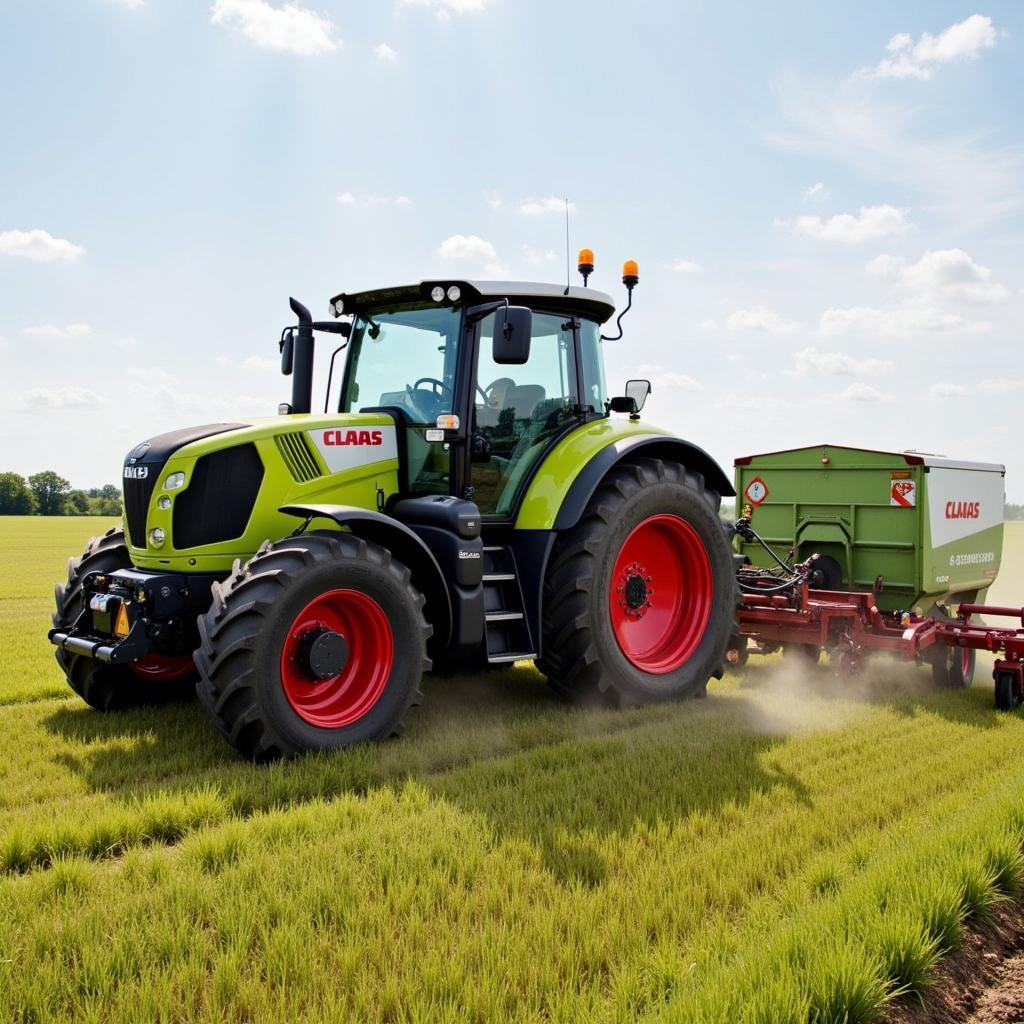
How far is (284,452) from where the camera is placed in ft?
18.6

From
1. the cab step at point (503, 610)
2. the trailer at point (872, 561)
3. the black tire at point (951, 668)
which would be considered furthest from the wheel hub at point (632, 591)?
the black tire at point (951, 668)

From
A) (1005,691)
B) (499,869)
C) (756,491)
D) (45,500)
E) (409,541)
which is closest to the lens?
(499,869)

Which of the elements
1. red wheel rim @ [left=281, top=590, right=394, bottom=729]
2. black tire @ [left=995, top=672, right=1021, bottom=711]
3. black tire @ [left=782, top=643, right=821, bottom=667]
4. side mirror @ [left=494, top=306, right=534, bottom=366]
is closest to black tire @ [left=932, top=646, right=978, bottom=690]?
black tire @ [left=995, top=672, right=1021, bottom=711]

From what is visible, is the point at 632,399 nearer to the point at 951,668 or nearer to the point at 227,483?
the point at 227,483

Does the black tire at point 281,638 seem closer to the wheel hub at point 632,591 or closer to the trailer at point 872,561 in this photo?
the wheel hub at point 632,591

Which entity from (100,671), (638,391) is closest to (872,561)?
(638,391)

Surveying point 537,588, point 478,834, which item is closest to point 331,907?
point 478,834

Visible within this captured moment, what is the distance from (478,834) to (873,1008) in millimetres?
1616

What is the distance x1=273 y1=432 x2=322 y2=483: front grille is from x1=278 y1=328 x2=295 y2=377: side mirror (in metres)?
1.13

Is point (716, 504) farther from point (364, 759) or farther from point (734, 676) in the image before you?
point (364, 759)

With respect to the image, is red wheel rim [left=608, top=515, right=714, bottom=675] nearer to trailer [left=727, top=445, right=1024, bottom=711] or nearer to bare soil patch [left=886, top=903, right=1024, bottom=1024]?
trailer [left=727, top=445, right=1024, bottom=711]

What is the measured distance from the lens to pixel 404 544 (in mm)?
5551

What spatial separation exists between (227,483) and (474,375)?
170 cm

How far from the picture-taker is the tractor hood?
17.8ft
